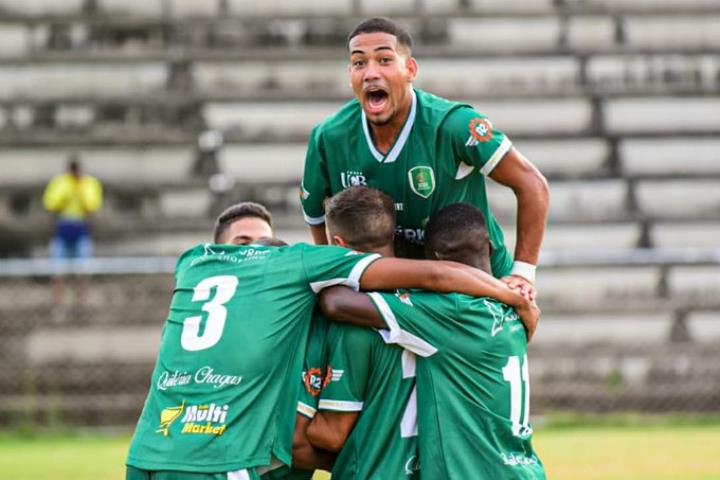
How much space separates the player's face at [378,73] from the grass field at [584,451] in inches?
167

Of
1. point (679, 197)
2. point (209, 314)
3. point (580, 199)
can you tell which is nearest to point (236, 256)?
point (209, 314)

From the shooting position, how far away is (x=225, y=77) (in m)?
16.6

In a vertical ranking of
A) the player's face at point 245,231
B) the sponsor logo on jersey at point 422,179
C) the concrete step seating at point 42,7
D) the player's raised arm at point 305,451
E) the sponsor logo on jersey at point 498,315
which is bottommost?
the player's raised arm at point 305,451

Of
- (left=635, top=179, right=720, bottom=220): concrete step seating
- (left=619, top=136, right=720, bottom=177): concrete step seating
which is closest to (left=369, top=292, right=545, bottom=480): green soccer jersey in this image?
(left=635, top=179, right=720, bottom=220): concrete step seating

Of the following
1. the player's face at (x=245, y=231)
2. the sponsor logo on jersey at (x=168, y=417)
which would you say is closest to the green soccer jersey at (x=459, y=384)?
the sponsor logo on jersey at (x=168, y=417)

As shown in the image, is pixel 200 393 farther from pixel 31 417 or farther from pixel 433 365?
pixel 31 417

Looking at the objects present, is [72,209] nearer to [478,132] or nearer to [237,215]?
[237,215]

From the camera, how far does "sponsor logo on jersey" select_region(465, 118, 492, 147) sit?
5629 mm

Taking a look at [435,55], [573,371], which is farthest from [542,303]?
[435,55]

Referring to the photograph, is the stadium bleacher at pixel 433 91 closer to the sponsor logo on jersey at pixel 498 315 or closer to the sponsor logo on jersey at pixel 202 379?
the sponsor logo on jersey at pixel 498 315

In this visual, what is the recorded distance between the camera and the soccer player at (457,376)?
4.88 m

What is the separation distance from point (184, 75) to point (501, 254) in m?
11.2

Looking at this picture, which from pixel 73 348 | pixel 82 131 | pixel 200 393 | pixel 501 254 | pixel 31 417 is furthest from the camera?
pixel 82 131

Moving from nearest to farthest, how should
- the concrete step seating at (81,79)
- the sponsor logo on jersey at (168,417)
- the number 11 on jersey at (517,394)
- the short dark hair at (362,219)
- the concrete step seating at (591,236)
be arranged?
the sponsor logo on jersey at (168,417) < the number 11 on jersey at (517,394) < the short dark hair at (362,219) < the concrete step seating at (591,236) < the concrete step seating at (81,79)
